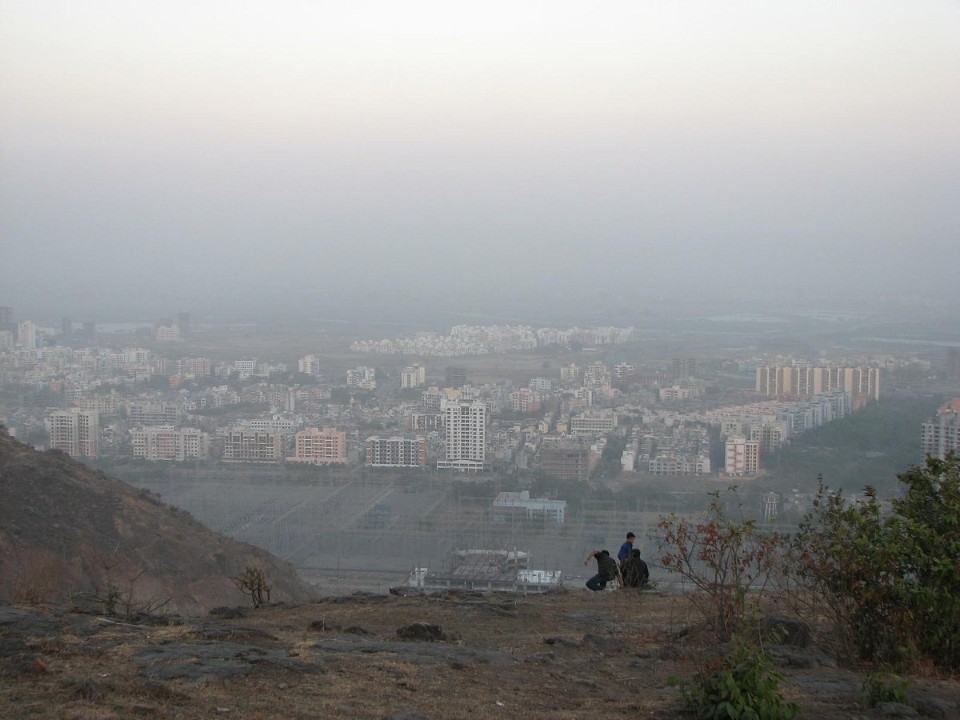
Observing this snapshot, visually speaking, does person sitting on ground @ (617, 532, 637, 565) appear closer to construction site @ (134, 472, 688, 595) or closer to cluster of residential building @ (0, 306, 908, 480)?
construction site @ (134, 472, 688, 595)

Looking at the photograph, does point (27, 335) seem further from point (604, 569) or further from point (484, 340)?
point (604, 569)

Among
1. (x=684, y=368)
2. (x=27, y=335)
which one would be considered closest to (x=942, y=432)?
(x=684, y=368)

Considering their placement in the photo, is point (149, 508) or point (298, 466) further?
point (298, 466)

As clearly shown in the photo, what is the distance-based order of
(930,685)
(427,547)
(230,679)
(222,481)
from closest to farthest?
(230,679) < (930,685) < (427,547) < (222,481)

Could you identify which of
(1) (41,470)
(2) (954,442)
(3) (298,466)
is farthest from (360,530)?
(2) (954,442)

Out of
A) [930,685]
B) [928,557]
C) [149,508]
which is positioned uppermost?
[928,557]

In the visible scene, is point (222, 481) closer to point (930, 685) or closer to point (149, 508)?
point (149, 508)

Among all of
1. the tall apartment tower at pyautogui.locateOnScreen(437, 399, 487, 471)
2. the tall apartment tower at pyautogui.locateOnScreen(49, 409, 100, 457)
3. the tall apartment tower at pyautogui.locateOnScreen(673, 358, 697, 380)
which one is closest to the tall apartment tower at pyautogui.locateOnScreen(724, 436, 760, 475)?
the tall apartment tower at pyautogui.locateOnScreen(437, 399, 487, 471)
